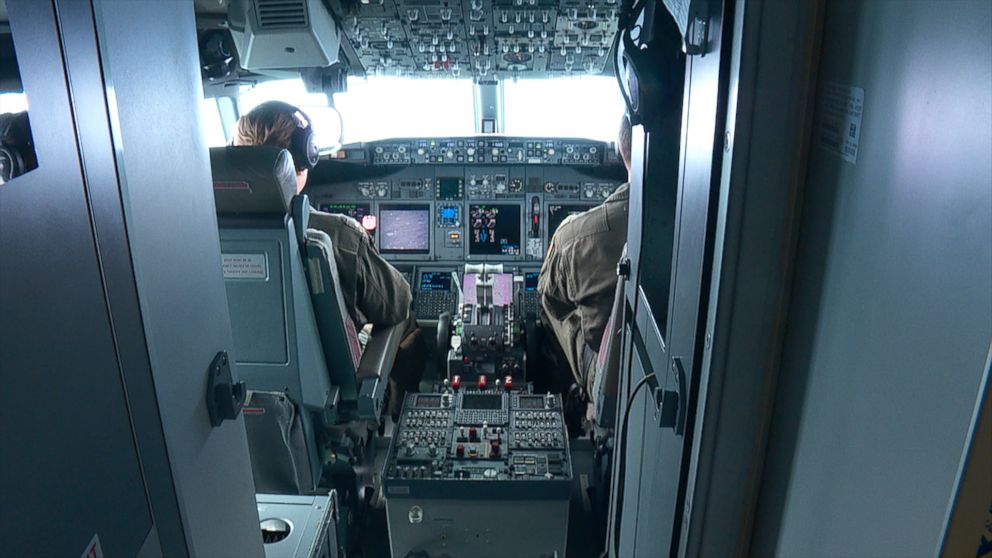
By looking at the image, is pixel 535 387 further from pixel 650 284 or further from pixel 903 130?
pixel 903 130

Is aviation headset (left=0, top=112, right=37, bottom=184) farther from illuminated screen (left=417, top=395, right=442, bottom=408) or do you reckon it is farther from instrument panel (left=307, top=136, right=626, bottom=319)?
instrument panel (left=307, top=136, right=626, bottom=319)

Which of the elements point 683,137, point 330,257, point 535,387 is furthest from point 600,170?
point 683,137

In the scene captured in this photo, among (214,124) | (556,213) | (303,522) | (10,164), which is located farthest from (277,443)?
(214,124)

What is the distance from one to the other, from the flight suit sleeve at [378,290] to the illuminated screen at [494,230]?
1.52m

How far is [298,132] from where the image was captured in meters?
2.42

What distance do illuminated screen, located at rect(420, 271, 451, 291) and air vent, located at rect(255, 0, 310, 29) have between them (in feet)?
7.20

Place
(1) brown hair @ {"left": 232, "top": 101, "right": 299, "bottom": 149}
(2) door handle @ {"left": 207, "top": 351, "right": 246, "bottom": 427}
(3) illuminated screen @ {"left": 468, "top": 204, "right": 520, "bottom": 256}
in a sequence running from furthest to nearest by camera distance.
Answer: (3) illuminated screen @ {"left": 468, "top": 204, "right": 520, "bottom": 256}, (1) brown hair @ {"left": 232, "top": 101, "right": 299, "bottom": 149}, (2) door handle @ {"left": 207, "top": 351, "right": 246, "bottom": 427}

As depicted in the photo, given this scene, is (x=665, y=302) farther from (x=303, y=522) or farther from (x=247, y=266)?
(x=247, y=266)

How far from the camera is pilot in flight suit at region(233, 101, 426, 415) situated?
2.41m

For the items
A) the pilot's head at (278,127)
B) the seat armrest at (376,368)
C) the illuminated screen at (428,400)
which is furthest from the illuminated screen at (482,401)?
the pilot's head at (278,127)

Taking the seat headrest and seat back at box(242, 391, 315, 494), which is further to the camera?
seat back at box(242, 391, 315, 494)

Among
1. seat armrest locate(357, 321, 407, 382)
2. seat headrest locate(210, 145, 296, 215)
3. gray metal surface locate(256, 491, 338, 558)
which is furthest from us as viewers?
seat armrest locate(357, 321, 407, 382)

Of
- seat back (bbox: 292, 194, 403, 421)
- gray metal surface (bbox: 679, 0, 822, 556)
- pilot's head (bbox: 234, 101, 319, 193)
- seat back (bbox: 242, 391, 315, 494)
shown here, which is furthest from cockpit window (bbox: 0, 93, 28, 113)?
seat back (bbox: 242, 391, 315, 494)

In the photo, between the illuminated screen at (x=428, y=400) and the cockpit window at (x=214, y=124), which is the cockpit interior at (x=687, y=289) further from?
the cockpit window at (x=214, y=124)
